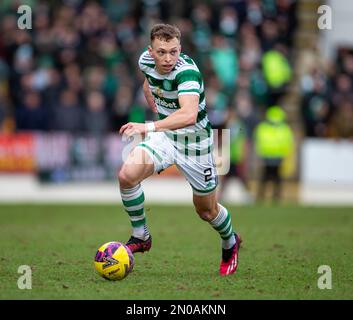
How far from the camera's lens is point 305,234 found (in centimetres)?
1290

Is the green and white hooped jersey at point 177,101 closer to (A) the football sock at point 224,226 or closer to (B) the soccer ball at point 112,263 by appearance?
(A) the football sock at point 224,226

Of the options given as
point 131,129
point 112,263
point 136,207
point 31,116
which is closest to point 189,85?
point 131,129

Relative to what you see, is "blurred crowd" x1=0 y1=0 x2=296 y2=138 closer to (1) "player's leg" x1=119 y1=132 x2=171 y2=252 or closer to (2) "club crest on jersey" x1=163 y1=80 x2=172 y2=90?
(1) "player's leg" x1=119 y1=132 x2=171 y2=252

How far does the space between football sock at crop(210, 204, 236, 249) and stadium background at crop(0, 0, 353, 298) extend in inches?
378

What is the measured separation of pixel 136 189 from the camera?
338 inches

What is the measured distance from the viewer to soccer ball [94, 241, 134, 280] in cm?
815

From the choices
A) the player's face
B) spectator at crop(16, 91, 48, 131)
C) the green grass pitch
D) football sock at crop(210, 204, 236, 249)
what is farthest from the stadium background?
the player's face

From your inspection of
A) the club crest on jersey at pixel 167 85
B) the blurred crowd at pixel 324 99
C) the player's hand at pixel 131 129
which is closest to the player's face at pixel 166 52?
the club crest on jersey at pixel 167 85

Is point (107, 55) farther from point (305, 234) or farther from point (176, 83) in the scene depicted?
point (176, 83)

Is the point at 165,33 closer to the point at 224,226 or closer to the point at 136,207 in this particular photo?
the point at 136,207

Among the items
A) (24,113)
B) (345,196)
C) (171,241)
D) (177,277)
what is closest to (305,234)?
(171,241)

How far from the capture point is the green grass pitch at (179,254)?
7.64 metres
